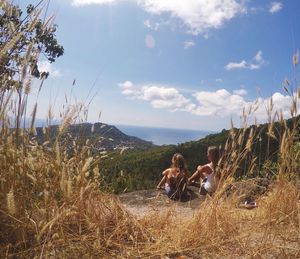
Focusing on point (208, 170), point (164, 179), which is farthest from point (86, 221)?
point (164, 179)

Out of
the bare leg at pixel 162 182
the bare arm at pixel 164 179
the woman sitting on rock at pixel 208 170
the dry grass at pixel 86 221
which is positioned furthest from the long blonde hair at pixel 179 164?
the dry grass at pixel 86 221

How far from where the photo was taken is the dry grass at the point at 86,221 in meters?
1.96

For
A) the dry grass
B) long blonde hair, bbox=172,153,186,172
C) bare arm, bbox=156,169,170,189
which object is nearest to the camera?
the dry grass

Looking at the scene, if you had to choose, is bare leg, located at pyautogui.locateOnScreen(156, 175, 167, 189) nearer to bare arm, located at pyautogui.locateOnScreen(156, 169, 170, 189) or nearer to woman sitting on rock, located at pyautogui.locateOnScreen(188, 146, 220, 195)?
bare arm, located at pyautogui.locateOnScreen(156, 169, 170, 189)

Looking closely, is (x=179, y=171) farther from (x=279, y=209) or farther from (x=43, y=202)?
(x=43, y=202)

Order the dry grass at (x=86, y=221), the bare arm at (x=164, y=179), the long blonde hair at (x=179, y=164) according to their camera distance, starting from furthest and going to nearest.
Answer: the bare arm at (x=164, y=179), the long blonde hair at (x=179, y=164), the dry grass at (x=86, y=221)

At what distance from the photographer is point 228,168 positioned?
2709 mm

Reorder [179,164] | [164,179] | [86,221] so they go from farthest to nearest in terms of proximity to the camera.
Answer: [164,179] → [179,164] → [86,221]

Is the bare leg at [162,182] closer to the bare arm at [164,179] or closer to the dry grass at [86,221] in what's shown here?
the bare arm at [164,179]

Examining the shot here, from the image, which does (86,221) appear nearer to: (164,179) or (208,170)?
(208,170)

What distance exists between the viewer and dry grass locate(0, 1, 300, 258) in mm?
1955

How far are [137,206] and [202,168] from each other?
131 centimetres

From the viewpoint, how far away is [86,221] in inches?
86.2

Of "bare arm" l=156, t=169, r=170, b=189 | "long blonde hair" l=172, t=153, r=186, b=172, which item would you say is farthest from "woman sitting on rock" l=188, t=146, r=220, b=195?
"bare arm" l=156, t=169, r=170, b=189
